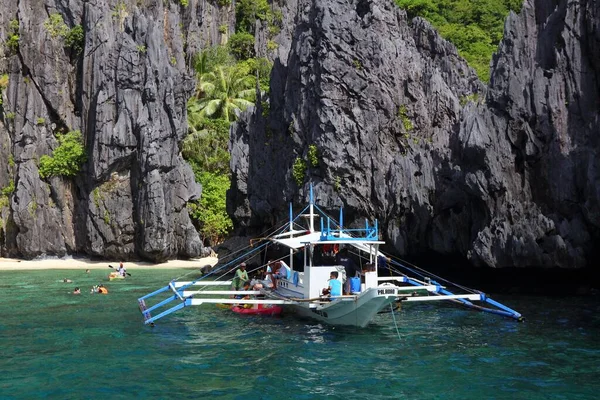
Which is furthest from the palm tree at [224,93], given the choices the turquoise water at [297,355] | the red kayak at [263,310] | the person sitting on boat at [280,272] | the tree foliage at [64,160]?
the turquoise water at [297,355]

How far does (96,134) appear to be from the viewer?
4906cm

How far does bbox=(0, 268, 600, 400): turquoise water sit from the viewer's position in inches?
517

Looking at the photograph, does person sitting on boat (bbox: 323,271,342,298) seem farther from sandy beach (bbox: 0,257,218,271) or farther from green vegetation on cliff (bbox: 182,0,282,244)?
green vegetation on cliff (bbox: 182,0,282,244)

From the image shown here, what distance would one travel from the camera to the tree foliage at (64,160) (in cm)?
5000

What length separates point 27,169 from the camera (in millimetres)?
49906

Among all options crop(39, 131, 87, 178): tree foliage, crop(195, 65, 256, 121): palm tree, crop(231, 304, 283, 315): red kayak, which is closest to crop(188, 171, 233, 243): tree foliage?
crop(195, 65, 256, 121): palm tree

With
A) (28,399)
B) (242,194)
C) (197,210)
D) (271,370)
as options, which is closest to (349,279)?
(271,370)

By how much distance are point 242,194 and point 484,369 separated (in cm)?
3020

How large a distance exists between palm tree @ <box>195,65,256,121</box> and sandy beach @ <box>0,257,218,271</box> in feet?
50.8

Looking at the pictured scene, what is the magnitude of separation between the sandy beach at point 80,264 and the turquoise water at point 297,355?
22.5 metres

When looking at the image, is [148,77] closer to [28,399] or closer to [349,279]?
[349,279]

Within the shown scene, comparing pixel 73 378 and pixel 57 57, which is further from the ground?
pixel 57 57

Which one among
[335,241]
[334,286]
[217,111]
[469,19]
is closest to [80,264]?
[217,111]

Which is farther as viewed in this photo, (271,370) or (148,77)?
(148,77)
